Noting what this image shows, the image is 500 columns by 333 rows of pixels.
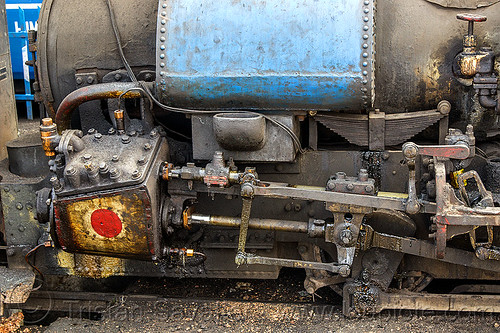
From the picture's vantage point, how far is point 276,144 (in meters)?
3.78

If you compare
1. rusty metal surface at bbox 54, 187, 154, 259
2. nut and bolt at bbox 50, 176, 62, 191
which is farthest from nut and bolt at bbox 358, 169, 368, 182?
nut and bolt at bbox 50, 176, 62, 191

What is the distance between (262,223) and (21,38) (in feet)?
15.5

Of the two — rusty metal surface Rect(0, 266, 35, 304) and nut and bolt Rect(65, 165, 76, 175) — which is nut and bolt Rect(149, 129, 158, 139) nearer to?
nut and bolt Rect(65, 165, 76, 175)

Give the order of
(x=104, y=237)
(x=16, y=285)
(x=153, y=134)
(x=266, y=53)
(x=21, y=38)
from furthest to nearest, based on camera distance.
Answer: (x=21, y=38)
(x=16, y=285)
(x=153, y=134)
(x=104, y=237)
(x=266, y=53)

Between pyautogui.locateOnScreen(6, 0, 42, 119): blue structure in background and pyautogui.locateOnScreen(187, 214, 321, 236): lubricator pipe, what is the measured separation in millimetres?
4142

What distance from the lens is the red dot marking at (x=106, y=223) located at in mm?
3715

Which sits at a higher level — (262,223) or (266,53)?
(266,53)

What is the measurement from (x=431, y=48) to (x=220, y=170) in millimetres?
1441

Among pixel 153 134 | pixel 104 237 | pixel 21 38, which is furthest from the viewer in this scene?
pixel 21 38

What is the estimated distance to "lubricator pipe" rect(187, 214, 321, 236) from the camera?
384 cm

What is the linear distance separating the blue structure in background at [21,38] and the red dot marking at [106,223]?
12.9 feet

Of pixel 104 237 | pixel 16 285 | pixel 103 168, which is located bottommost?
pixel 16 285

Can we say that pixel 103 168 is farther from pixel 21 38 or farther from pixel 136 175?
pixel 21 38

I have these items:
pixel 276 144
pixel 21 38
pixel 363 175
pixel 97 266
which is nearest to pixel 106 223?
pixel 97 266
